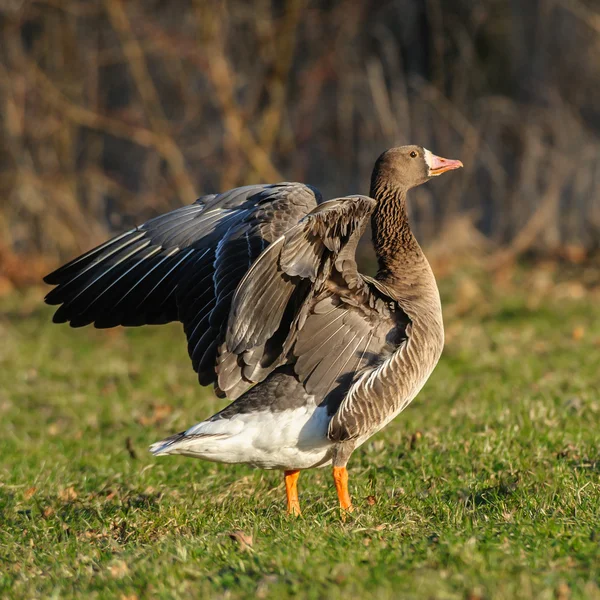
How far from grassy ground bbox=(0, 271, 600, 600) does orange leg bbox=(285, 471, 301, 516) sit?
4.6 inches

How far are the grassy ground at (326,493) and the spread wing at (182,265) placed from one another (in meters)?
0.97

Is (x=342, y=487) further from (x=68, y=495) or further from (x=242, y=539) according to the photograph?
(x=68, y=495)

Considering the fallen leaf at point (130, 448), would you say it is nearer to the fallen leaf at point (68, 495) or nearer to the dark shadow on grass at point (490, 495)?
the fallen leaf at point (68, 495)

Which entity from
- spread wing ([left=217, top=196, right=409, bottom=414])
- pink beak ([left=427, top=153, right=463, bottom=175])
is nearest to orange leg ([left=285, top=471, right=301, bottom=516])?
spread wing ([left=217, top=196, right=409, bottom=414])

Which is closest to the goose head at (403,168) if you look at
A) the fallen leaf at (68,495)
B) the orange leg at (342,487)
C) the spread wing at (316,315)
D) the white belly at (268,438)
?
the spread wing at (316,315)

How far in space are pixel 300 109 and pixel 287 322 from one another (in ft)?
31.2

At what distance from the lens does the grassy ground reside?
3256mm

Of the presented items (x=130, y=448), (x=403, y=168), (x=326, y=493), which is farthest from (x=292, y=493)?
(x=130, y=448)

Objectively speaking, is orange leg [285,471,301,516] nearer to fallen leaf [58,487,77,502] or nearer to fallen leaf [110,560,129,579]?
fallen leaf [110,560,129,579]

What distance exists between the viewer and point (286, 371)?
4715 mm

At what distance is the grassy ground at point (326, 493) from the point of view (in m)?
3.26

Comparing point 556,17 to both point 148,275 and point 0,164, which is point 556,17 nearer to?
point 0,164

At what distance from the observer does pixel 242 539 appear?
3.74m

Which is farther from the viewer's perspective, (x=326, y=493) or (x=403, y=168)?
(x=403, y=168)
